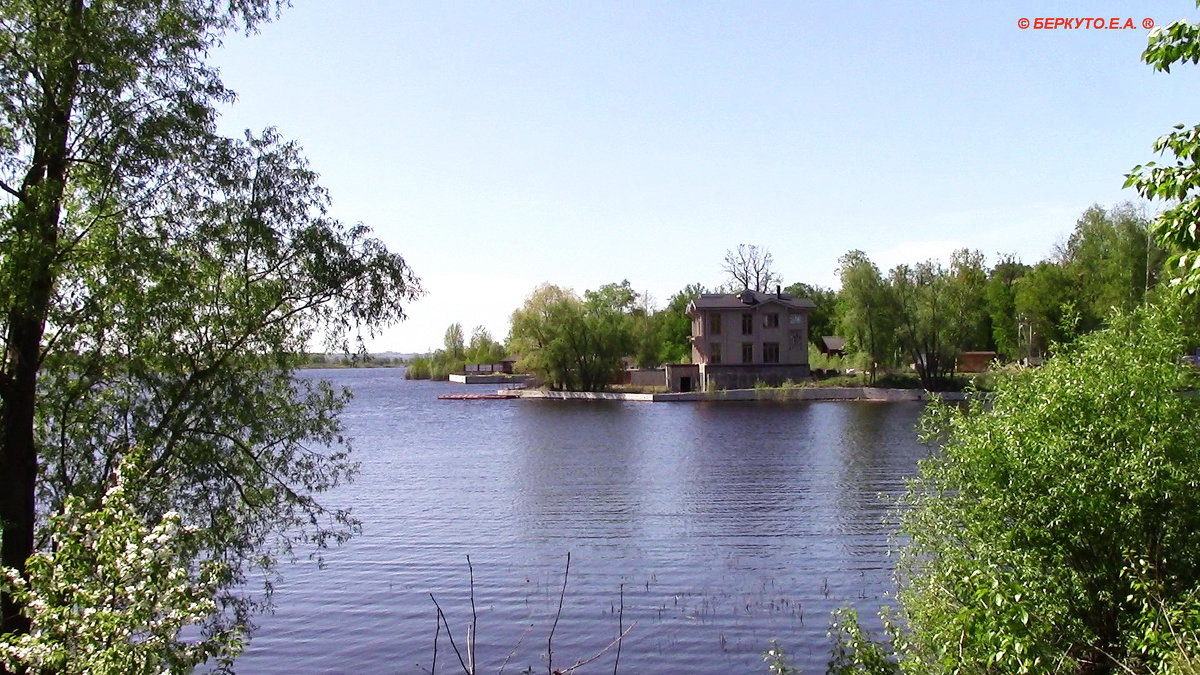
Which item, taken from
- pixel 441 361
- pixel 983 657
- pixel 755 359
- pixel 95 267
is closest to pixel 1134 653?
pixel 983 657

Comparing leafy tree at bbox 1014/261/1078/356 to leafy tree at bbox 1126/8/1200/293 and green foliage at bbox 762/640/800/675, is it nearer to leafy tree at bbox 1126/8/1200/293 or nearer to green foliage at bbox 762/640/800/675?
green foliage at bbox 762/640/800/675

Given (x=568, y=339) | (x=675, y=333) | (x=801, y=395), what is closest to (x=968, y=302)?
(x=801, y=395)

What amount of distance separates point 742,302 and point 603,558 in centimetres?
6779

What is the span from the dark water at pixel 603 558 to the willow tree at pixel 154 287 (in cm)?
498

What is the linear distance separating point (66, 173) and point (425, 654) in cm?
923

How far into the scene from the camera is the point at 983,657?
9.79 metres

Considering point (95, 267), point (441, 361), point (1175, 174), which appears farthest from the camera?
point (441, 361)

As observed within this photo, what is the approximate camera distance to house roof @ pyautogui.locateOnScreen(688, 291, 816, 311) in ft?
290

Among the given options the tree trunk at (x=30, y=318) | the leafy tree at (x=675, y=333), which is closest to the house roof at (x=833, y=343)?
the leafy tree at (x=675, y=333)

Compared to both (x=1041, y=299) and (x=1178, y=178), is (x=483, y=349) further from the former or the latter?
(x=1178, y=178)

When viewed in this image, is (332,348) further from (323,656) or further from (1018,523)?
(1018,523)

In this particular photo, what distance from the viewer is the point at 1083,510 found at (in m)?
10.0

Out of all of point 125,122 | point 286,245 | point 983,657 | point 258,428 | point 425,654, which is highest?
point 125,122

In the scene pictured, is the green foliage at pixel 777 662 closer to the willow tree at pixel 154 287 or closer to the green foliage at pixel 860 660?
the green foliage at pixel 860 660
